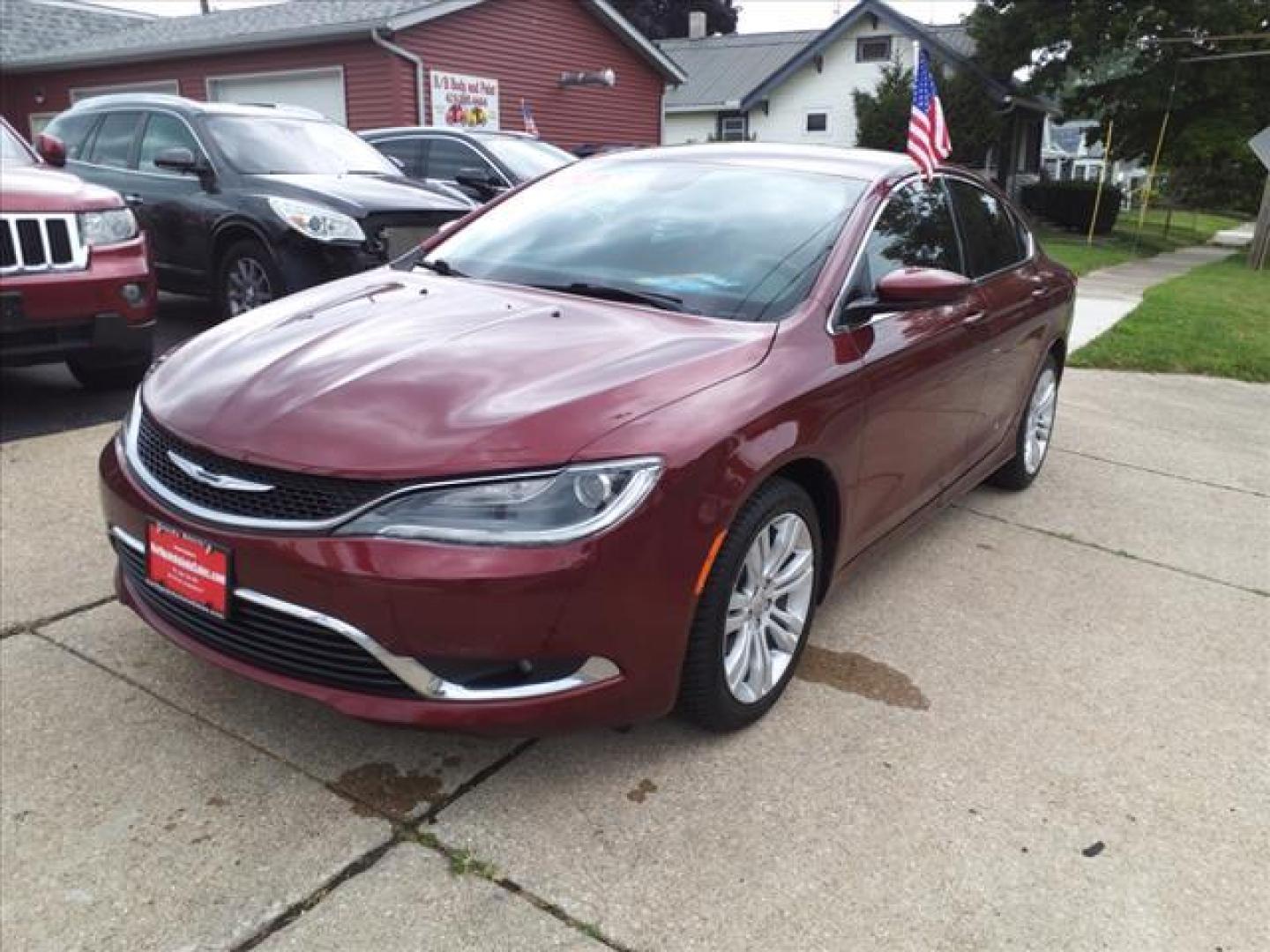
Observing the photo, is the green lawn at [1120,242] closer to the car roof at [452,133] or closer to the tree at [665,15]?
the car roof at [452,133]

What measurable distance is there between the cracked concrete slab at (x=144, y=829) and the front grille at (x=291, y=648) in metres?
0.34

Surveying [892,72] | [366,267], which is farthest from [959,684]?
[892,72]

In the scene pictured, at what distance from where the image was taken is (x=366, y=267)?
6.78 m

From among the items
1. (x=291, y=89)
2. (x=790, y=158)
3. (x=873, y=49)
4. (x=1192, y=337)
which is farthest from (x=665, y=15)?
(x=790, y=158)

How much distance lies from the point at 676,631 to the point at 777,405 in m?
0.66

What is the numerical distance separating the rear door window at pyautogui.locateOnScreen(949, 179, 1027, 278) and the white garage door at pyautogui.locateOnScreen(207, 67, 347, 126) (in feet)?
44.0

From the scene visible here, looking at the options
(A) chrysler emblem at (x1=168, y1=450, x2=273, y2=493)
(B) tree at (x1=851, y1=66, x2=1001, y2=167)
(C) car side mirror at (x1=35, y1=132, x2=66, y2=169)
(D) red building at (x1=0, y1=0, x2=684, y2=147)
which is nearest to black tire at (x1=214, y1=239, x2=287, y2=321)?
(C) car side mirror at (x1=35, y1=132, x2=66, y2=169)

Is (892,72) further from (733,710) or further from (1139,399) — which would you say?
(733,710)

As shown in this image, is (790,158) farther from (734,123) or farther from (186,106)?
(734,123)

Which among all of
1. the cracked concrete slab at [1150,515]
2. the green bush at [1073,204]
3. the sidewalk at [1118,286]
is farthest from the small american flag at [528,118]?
the green bush at [1073,204]

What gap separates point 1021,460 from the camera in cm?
514

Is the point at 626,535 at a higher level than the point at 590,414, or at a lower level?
lower

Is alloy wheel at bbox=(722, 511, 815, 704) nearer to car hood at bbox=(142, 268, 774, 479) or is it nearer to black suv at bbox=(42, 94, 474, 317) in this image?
car hood at bbox=(142, 268, 774, 479)

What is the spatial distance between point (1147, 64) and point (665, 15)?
3380cm
